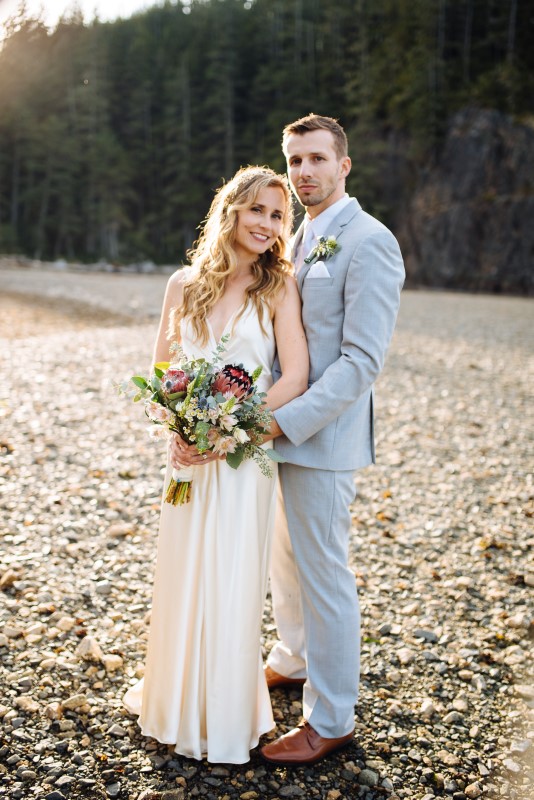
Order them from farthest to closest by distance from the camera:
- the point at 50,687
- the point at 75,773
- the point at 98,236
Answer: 1. the point at 98,236
2. the point at 50,687
3. the point at 75,773

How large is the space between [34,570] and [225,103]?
47748 mm

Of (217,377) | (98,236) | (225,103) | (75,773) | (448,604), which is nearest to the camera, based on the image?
(217,377)

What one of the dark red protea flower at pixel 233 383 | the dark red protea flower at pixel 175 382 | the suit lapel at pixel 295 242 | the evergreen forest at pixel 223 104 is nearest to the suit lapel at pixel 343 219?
the suit lapel at pixel 295 242

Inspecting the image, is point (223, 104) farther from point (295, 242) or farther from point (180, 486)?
point (180, 486)

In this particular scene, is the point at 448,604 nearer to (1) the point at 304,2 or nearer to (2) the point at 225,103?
(2) the point at 225,103

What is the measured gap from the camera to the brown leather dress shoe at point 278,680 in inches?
137

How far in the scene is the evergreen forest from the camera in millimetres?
36469

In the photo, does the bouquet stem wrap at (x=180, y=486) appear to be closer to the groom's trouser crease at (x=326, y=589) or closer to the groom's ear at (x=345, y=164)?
the groom's trouser crease at (x=326, y=589)

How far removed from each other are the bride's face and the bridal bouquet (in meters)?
0.50

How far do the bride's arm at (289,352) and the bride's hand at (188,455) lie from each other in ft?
1.18

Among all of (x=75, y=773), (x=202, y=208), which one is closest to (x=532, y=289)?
(x=202, y=208)

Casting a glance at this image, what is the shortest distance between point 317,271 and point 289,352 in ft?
1.21

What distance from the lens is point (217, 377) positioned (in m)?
2.58

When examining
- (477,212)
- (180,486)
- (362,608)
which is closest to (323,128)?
(180,486)
